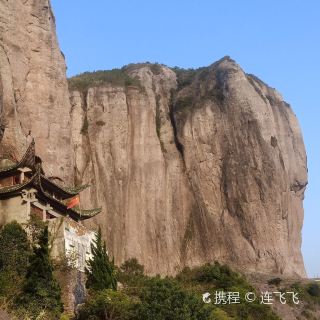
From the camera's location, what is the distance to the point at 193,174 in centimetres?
4041

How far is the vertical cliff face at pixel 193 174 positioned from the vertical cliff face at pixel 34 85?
6.02m

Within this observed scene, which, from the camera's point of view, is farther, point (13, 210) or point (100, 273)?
point (13, 210)

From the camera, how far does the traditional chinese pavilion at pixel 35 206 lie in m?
24.9

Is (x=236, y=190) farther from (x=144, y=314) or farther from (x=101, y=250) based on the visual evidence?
(x=144, y=314)

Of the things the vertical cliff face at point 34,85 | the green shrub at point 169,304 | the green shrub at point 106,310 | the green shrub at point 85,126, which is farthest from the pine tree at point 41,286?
the green shrub at point 85,126

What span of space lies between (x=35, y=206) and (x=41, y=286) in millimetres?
6929

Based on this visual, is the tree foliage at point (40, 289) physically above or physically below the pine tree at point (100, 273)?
below

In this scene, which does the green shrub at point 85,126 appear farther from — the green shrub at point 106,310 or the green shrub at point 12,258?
the green shrub at point 106,310

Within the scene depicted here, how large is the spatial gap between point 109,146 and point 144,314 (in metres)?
20.0

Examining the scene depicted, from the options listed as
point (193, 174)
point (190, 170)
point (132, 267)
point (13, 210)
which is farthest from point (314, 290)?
point (13, 210)

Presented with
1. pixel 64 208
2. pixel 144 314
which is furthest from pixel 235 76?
pixel 144 314

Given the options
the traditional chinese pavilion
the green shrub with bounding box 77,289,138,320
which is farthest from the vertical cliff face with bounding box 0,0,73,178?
the green shrub with bounding box 77,289,138,320

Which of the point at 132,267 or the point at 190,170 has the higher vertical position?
the point at 190,170

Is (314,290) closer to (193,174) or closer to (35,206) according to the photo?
(193,174)
